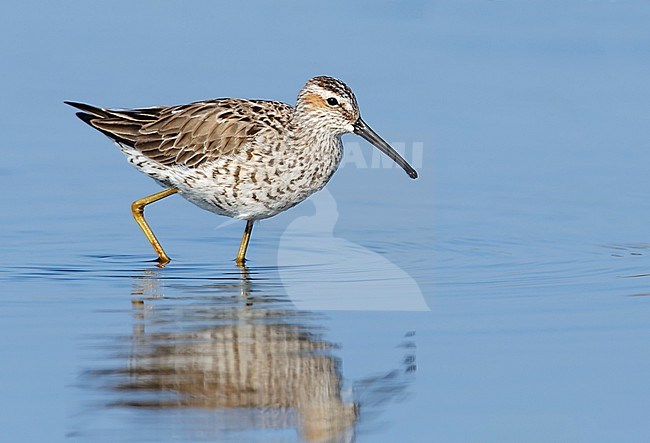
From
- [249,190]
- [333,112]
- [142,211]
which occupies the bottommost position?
[142,211]

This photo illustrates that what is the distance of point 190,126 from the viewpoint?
508 inches

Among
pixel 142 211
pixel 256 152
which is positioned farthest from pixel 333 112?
pixel 142 211

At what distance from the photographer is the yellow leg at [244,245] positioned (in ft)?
40.7

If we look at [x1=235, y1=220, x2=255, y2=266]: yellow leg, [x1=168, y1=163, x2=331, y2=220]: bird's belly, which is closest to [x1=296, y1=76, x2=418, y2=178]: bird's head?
[x1=168, y1=163, x2=331, y2=220]: bird's belly

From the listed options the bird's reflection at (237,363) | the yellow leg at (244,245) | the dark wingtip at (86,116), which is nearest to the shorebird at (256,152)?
the yellow leg at (244,245)

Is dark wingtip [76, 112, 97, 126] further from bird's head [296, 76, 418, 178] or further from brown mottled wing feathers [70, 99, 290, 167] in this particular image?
bird's head [296, 76, 418, 178]

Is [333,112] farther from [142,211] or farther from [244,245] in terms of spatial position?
[142,211]

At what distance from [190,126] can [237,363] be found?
442 cm

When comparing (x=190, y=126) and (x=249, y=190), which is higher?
(x=190, y=126)

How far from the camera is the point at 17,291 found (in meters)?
10.8

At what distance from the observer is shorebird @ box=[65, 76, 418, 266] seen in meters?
12.3

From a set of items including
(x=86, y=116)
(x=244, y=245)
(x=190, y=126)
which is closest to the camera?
(x=244, y=245)

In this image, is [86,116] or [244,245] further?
[86,116]

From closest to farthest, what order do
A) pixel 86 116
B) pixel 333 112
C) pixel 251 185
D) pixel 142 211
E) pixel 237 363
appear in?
pixel 237 363 < pixel 251 185 < pixel 333 112 < pixel 142 211 < pixel 86 116
